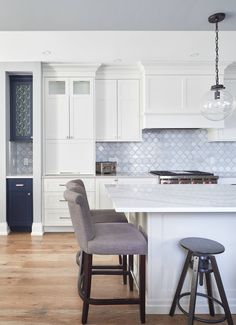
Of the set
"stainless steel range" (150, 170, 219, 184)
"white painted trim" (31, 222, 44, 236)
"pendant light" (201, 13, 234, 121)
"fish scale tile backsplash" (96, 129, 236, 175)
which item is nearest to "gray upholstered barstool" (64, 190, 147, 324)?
"pendant light" (201, 13, 234, 121)

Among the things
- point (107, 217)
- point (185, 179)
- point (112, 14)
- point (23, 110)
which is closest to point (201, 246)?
point (107, 217)

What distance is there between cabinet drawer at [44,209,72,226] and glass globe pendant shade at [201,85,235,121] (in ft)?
8.27

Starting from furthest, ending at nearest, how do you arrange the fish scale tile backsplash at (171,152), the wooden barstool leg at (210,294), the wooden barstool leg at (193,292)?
1. the fish scale tile backsplash at (171,152)
2. the wooden barstool leg at (210,294)
3. the wooden barstool leg at (193,292)

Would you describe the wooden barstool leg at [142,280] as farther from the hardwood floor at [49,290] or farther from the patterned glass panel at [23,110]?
the patterned glass panel at [23,110]

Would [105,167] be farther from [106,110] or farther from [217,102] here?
[217,102]

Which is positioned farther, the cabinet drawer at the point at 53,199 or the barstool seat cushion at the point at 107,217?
the cabinet drawer at the point at 53,199

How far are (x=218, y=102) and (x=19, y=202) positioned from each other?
309 centimetres

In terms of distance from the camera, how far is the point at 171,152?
4.99 meters

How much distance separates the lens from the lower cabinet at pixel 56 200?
4.45 m

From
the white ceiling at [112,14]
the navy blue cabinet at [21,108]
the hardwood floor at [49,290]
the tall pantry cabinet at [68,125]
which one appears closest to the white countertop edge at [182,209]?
the hardwood floor at [49,290]

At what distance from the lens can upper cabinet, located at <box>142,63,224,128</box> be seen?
14.8ft

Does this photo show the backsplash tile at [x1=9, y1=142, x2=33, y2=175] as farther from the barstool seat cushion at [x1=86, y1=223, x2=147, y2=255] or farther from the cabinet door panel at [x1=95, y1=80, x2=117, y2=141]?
the barstool seat cushion at [x1=86, y1=223, x2=147, y2=255]

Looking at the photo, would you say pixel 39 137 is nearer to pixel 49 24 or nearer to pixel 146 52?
pixel 49 24

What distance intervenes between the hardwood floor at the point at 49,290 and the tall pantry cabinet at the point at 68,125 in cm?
127
